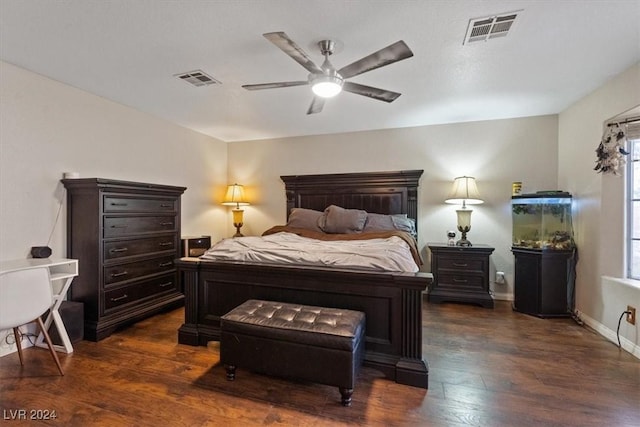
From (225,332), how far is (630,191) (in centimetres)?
369

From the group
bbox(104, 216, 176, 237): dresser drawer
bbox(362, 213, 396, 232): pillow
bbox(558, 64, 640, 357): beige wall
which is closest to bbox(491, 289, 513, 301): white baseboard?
bbox(558, 64, 640, 357): beige wall

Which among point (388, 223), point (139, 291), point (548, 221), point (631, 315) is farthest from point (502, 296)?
point (139, 291)

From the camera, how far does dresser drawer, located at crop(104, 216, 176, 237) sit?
2.96m

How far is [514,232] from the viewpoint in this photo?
3.79 m

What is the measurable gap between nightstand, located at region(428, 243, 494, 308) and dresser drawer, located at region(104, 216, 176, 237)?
3.35 m

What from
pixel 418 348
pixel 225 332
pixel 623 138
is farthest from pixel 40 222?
pixel 623 138

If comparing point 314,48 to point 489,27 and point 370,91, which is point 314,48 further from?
point 489,27

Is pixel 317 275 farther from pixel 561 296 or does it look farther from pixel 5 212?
pixel 561 296

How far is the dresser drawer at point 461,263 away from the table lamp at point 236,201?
10.6 feet

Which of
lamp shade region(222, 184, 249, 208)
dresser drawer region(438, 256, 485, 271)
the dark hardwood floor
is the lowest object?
the dark hardwood floor

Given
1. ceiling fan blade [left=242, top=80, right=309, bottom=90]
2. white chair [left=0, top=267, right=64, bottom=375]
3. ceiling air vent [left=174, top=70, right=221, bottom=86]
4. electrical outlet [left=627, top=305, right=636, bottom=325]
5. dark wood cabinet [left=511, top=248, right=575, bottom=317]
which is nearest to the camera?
white chair [left=0, top=267, right=64, bottom=375]

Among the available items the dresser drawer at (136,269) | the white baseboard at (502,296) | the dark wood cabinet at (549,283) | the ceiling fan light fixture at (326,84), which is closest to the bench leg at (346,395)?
the ceiling fan light fixture at (326,84)

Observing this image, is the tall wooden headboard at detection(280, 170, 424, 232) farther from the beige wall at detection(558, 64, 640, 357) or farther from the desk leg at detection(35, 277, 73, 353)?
the desk leg at detection(35, 277, 73, 353)

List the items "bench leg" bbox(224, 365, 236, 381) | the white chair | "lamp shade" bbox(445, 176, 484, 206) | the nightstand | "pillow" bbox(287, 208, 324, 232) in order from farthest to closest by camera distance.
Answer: "pillow" bbox(287, 208, 324, 232) → "lamp shade" bbox(445, 176, 484, 206) → the nightstand → "bench leg" bbox(224, 365, 236, 381) → the white chair
